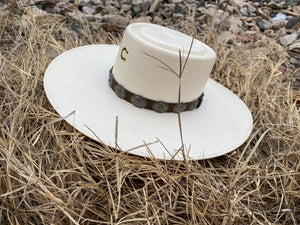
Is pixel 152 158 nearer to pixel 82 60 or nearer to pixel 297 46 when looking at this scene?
pixel 82 60

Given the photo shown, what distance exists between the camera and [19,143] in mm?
912

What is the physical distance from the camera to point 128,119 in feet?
3.48

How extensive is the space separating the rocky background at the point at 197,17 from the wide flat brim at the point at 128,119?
3.40 feet

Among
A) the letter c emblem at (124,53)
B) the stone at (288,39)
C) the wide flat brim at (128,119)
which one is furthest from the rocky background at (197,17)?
the letter c emblem at (124,53)

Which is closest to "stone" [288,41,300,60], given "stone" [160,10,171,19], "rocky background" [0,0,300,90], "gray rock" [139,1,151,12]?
"rocky background" [0,0,300,90]

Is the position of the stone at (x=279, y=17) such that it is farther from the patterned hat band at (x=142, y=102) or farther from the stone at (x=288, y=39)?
the patterned hat band at (x=142, y=102)

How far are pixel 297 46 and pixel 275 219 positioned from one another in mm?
1957

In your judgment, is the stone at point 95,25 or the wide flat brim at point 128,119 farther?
the stone at point 95,25

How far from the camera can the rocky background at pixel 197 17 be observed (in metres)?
2.38

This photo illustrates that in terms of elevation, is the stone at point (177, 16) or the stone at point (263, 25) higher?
the stone at point (177, 16)

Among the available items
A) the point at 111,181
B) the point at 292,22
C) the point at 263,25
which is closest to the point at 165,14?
the point at 263,25

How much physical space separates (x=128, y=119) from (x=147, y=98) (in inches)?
4.1

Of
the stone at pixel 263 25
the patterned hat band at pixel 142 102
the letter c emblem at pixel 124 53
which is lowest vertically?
the stone at pixel 263 25

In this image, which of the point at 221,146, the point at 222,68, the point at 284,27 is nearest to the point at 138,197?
the point at 221,146
